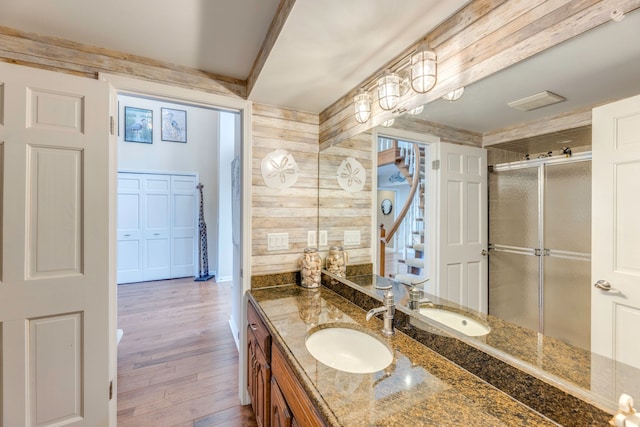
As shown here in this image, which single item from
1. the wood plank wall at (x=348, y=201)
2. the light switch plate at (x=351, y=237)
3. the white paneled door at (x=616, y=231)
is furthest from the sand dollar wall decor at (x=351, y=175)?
the white paneled door at (x=616, y=231)

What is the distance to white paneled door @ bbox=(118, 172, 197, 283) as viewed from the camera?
5.07m

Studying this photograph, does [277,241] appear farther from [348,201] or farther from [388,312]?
[388,312]

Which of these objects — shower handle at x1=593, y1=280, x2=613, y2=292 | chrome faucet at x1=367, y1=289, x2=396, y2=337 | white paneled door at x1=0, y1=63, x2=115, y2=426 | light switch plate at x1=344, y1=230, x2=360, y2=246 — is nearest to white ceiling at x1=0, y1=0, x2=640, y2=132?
white paneled door at x1=0, y1=63, x2=115, y2=426

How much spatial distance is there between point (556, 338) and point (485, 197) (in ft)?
1.54

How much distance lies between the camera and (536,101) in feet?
2.61

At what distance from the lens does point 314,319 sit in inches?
53.8

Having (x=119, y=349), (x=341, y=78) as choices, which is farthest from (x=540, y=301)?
(x=119, y=349)

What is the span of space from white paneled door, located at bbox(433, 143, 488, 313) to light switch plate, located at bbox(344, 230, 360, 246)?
0.78 m

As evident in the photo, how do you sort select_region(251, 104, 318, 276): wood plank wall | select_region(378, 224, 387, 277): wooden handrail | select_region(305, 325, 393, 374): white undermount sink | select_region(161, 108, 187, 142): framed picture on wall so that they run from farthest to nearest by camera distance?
select_region(161, 108, 187, 142): framed picture on wall
select_region(251, 104, 318, 276): wood plank wall
select_region(378, 224, 387, 277): wooden handrail
select_region(305, 325, 393, 374): white undermount sink

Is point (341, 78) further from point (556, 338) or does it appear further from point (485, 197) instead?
point (556, 338)

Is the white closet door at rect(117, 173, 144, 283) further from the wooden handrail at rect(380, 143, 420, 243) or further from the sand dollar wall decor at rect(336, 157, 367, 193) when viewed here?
the wooden handrail at rect(380, 143, 420, 243)

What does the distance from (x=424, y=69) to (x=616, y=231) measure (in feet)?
2.59

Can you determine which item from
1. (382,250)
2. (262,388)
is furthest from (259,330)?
(382,250)

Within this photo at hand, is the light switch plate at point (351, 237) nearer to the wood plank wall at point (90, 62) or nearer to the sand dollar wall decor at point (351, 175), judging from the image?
the sand dollar wall decor at point (351, 175)
